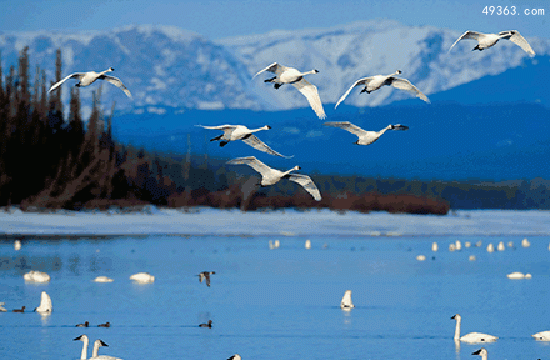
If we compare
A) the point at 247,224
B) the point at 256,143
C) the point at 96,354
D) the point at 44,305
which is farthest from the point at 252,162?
the point at 247,224

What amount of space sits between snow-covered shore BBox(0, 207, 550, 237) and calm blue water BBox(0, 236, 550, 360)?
672 centimetres

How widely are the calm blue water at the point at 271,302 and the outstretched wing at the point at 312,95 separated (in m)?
4.30

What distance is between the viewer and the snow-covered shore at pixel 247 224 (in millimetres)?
47625

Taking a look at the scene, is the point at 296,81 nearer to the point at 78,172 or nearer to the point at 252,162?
the point at 252,162

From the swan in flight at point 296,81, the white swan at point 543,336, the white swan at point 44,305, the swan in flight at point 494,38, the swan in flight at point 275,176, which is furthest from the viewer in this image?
the white swan at point 44,305

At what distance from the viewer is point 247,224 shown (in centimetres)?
5472

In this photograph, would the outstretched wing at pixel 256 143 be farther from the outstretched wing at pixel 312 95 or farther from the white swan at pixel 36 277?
the white swan at pixel 36 277

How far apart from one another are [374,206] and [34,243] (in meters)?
33.6

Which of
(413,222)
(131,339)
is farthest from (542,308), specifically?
(413,222)

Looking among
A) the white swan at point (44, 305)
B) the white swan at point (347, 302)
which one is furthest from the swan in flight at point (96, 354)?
the white swan at point (347, 302)

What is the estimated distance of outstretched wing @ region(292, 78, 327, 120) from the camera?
61.8 ft

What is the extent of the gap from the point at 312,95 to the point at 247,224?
1402 inches

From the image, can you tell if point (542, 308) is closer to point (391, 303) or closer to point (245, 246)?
point (391, 303)

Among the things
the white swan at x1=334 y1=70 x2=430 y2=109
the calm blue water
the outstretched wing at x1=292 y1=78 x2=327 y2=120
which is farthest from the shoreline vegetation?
the white swan at x1=334 y1=70 x2=430 y2=109
